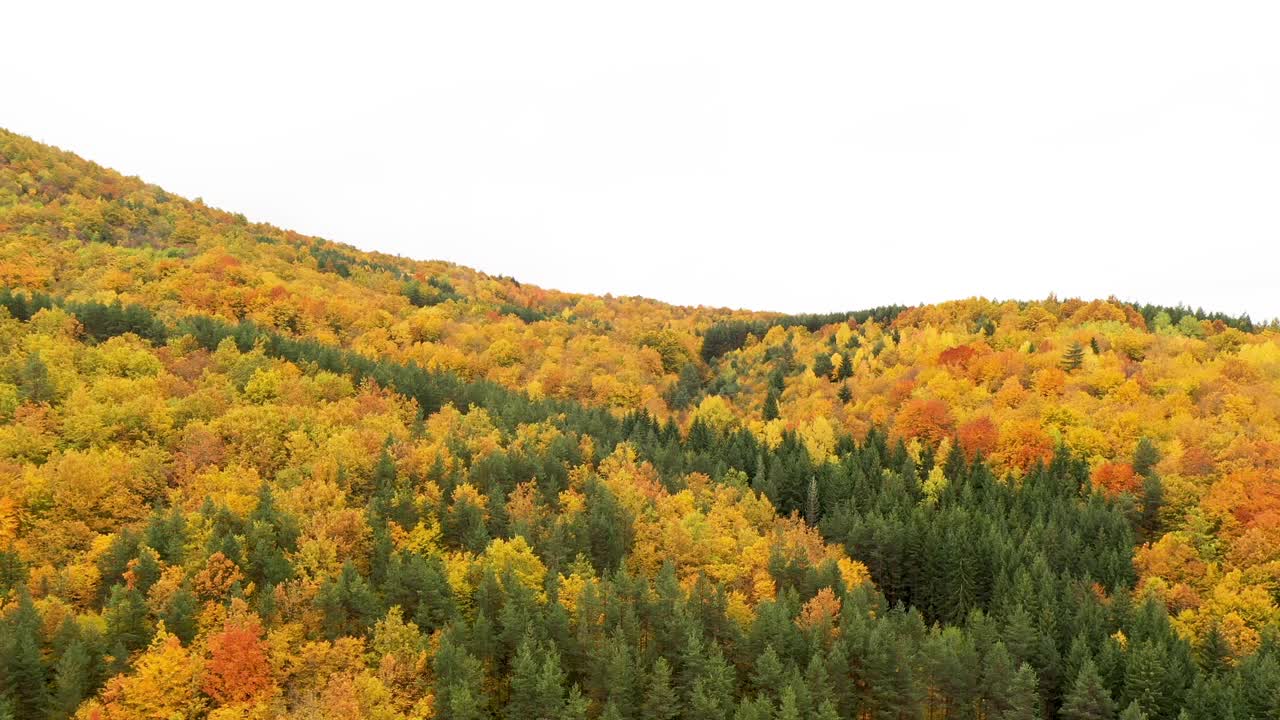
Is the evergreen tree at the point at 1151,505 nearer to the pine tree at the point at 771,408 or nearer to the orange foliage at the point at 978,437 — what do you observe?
the orange foliage at the point at 978,437

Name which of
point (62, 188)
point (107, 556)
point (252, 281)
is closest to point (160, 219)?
point (62, 188)

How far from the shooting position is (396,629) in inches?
2798

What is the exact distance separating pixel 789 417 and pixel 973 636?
7880 cm

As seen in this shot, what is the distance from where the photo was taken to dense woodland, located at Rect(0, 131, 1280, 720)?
6875 centimetres

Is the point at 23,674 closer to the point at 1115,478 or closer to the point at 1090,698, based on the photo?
the point at 1090,698

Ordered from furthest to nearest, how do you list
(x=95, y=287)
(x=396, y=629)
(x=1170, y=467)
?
(x=95, y=287) < (x=1170, y=467) < (x=396, y=629)

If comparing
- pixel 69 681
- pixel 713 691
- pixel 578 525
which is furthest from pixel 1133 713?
pixel 69 681

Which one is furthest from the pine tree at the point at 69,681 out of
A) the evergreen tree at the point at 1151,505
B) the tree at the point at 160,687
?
the evergreen tree at the point at 1151,505

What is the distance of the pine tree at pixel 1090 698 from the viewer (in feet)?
231

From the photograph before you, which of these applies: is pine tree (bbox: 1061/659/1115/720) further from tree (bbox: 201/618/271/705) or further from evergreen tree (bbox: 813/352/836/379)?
evergreen tree (bbox: 813/352/836/379)

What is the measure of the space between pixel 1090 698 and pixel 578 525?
4844cm

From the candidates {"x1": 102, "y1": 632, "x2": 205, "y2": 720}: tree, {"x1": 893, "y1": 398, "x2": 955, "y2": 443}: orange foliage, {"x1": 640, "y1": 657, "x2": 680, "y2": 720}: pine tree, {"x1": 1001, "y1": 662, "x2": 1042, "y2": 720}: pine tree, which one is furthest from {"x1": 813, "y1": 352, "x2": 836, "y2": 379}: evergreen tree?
{"x1": 102, "y1": 632, "x2": 205, "y2": 720}: tree

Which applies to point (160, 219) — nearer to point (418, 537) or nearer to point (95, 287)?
point (95, 287)

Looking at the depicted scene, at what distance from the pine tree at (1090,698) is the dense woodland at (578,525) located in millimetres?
293
